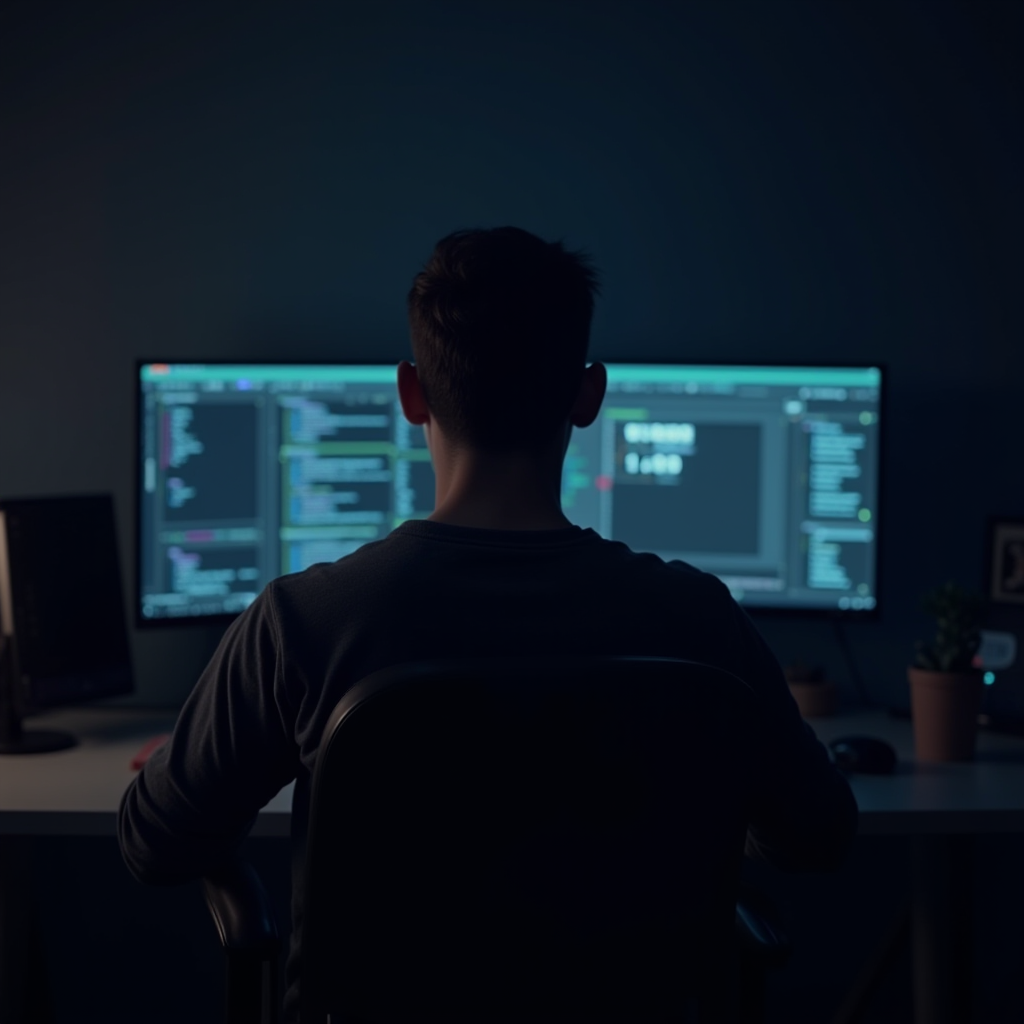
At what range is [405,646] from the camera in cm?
92

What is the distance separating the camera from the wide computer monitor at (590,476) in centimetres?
196

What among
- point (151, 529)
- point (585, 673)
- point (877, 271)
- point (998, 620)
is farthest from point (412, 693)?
point (877, 271)

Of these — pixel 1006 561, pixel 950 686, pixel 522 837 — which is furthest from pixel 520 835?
pixel 1006 561

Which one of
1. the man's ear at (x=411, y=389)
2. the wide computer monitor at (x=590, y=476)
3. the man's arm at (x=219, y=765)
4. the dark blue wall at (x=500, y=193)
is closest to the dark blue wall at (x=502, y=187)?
the dark blue wall at (x=500, y=193)

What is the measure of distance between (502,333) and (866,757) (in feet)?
3.28

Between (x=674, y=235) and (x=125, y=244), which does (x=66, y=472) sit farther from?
(x=674, y=235)

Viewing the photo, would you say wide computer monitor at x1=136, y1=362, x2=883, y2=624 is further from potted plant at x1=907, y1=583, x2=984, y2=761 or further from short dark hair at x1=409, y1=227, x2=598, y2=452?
short dark hair at x1=409, y1=227, x2=598, y2=452

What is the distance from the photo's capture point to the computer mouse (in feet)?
5.61

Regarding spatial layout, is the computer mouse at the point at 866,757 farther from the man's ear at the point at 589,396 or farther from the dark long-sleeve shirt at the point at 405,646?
the man's ear at the point at 589,396

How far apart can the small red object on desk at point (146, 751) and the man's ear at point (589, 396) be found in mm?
881

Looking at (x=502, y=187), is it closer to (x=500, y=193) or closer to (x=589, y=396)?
(x=500, y=193)

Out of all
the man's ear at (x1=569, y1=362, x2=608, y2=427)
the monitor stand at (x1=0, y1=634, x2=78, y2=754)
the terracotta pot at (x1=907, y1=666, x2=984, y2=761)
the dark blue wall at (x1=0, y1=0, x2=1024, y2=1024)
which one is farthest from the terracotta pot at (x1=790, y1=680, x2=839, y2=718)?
the monitor stand at (x1=0, y1=634, x2=78, y2=754)

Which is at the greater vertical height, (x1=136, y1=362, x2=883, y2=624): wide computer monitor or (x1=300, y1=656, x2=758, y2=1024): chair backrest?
(x1=136, y1=362, x2=883, y2=624): wide computer monitor

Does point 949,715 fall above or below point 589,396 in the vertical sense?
below
